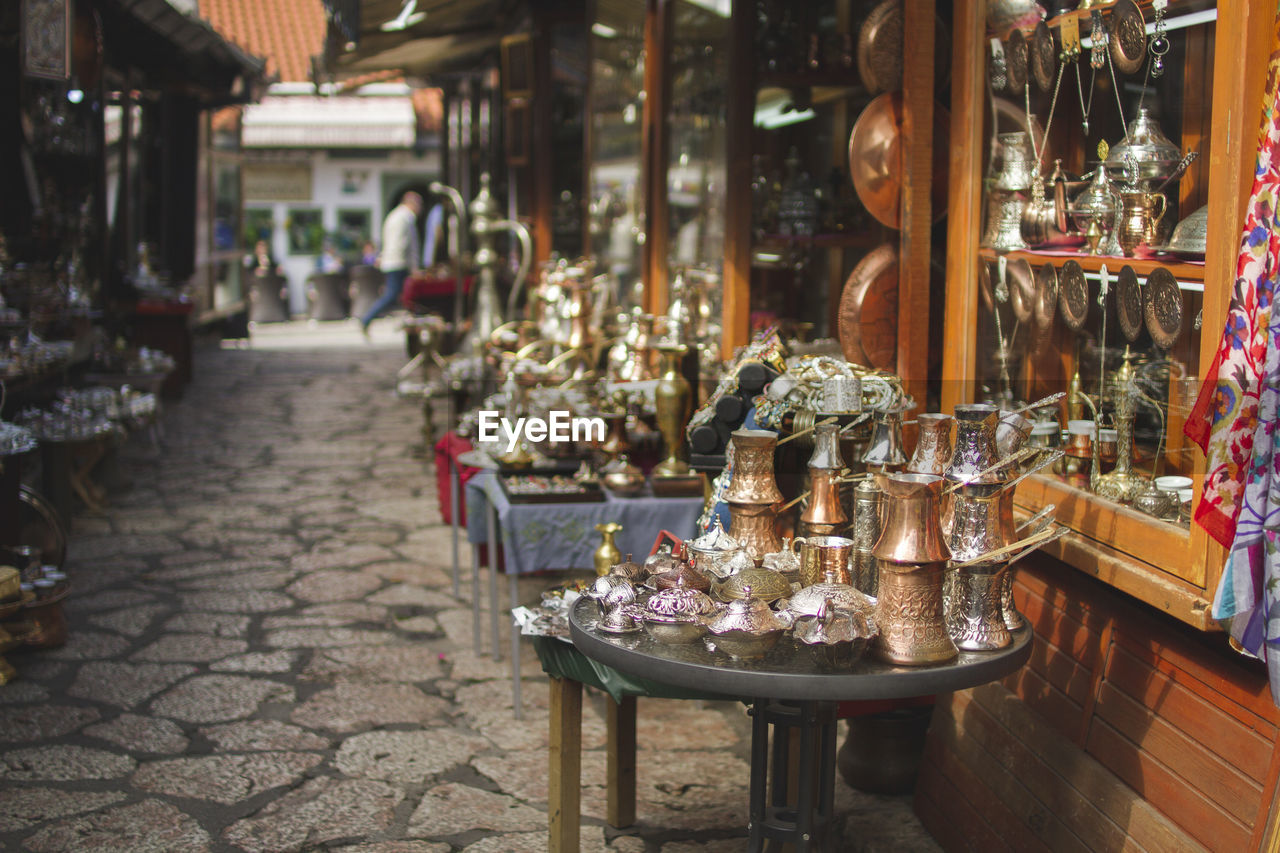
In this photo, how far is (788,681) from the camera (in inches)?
92.0

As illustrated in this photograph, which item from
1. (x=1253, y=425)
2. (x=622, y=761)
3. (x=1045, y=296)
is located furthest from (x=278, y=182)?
(x=1253, y=425)

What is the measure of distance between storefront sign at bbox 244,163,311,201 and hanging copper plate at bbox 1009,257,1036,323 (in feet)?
74.2

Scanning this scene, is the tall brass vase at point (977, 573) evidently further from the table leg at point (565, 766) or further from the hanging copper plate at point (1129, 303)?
the table leg at point (565, 766)

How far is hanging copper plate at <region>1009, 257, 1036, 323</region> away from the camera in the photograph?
348cm

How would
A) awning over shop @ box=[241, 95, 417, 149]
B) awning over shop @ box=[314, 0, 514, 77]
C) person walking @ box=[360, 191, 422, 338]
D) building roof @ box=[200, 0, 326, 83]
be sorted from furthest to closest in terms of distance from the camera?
awning over shop @ box=[241, 95, 417, 149] < building roof @ box=[200, 0, 326, 83] < person walking @ box=[360, 191, 422, 338] < awning over shop @ box=[314, 0, 514, 77]

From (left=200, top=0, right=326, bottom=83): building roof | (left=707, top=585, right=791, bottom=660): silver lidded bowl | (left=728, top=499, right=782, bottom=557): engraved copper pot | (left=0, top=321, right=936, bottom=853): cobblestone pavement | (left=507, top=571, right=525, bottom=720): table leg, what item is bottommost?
(left=0, top=321, right=936, bottom=853): cobblestone pavement

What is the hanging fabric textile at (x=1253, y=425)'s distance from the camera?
223cm

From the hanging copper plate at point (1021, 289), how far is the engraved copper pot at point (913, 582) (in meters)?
1.19

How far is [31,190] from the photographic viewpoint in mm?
7715

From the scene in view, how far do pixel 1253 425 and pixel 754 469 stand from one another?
1.16 meters

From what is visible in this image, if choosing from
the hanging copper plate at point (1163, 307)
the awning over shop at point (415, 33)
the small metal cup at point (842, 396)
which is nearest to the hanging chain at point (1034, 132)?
the hanging copper plate at point (1163, 307)

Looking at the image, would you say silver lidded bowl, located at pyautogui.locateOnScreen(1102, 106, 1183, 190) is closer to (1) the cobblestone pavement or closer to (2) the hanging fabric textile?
(2) the hanging fabric textile

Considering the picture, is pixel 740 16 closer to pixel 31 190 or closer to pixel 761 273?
pixel 761 273

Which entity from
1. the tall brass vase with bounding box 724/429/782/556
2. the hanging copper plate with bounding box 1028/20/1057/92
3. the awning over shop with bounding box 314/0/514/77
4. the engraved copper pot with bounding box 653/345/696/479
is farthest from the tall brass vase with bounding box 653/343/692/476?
the awning over shop with bounding box 314/0/514/77
